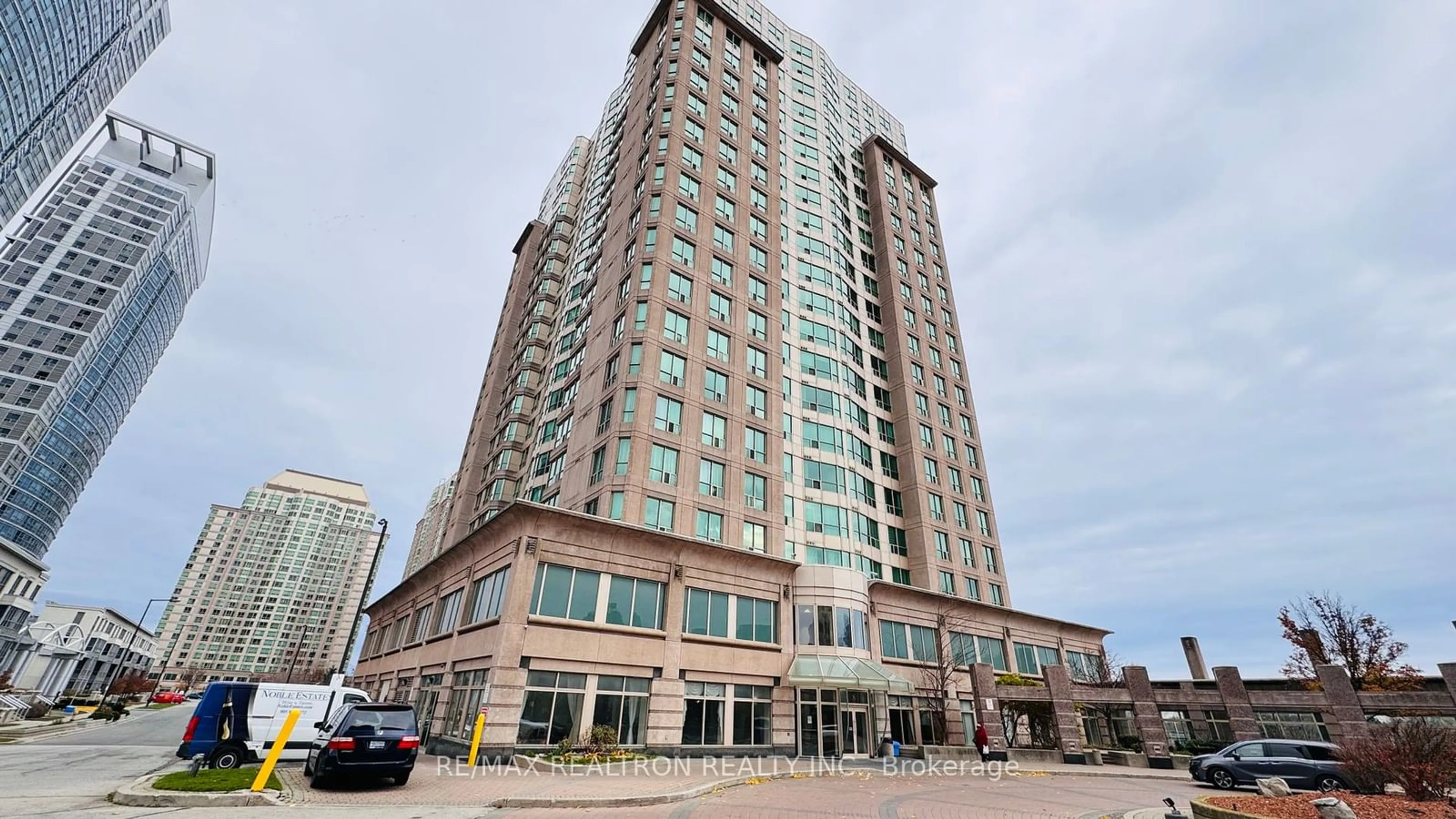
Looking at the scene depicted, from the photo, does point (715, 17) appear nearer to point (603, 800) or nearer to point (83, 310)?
point (603, 800)

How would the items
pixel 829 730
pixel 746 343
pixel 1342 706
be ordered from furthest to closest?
pixel 746 343
pixel 829 730
pixel 1342 706

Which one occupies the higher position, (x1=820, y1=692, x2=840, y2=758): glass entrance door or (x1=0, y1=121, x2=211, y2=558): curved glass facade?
(x1=0, y1=121, x2=211, y2=558): curved glass facade

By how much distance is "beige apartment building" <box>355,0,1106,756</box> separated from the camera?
24.6 m

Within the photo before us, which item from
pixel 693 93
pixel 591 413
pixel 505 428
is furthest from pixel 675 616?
pixel 693 93

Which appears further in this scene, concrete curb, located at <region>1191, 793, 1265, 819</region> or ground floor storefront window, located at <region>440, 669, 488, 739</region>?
ground floor storefront window, located at <region>440, 669, 488, 739</region>

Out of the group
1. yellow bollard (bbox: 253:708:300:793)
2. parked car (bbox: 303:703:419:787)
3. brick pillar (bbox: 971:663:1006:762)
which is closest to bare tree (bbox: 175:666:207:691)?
parked car (bbox: 303:703:419:787)

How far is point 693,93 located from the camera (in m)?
44.8

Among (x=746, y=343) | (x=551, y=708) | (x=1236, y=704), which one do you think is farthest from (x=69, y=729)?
(x=1236, y=704)

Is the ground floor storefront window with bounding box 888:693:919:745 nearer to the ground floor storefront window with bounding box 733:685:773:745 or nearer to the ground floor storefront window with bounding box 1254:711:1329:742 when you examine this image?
the ground floor storefront window with bounding box 733:685:773:745

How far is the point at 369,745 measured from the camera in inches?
542

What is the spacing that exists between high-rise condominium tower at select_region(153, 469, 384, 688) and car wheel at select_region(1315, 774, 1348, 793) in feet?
572

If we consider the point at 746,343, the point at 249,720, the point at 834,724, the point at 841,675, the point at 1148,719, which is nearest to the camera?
the point at 249,720

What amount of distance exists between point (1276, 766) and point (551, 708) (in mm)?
24159

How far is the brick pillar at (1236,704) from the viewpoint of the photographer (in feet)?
93.0
